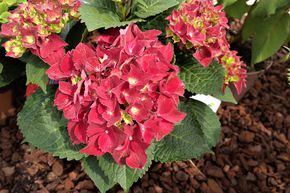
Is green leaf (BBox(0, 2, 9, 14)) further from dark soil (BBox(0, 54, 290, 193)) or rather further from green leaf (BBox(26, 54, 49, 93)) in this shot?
dark soil (BBox(0, 54, 290, 193))

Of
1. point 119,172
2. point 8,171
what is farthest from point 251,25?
point 8,171

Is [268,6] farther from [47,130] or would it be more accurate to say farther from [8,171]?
[8,171]

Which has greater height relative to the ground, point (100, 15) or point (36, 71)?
point (100, 15)

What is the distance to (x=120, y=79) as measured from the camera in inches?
38.0

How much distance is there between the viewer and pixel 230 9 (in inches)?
64.4

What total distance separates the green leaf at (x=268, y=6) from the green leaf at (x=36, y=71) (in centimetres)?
82

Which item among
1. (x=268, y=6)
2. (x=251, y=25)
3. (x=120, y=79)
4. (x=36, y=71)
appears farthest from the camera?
(x=251, y=25)

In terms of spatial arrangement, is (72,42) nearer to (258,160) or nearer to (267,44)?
(267,44)

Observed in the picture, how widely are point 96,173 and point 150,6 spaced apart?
1.73ft

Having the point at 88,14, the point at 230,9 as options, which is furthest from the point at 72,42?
the point at 230,9

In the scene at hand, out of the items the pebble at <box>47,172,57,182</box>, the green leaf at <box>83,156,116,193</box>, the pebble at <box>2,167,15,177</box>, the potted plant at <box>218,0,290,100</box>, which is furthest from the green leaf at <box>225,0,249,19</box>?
the pebble at <box>2,167,15,177</box>

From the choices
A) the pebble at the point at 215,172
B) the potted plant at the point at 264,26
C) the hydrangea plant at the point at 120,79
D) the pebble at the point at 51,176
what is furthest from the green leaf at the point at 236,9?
the pebble at the point at 51,176

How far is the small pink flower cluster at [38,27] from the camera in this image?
1.10 m

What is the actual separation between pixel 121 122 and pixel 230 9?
838mm
